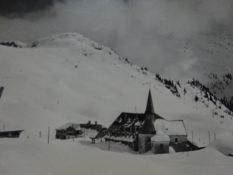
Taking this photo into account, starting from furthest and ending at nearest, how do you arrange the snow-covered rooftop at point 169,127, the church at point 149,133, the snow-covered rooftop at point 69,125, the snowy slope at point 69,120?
the snow-covered rooftop at point 69,125
the snow-covered rooftop at point 169,127
the church at point 149,133
the snowy slope at point 69,120

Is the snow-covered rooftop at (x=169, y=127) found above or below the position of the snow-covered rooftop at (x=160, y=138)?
above

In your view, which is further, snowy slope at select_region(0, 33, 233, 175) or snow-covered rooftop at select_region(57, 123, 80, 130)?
snow-covered rooftop at select_region(57, 123, 80, 130)

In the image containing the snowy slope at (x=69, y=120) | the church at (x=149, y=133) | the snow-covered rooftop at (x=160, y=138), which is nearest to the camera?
the snowy slope at (x=69, y=120)

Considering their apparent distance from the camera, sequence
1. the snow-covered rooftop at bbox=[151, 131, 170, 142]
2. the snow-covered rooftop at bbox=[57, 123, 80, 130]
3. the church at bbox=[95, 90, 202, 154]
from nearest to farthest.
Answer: the snow-covered rooftop at bbox=[151, 131, 170, 142] → the church at bbox=[95, 90, 202, 154] → the snow-covered rooftop at bbox=[57, 123, 80, 130]

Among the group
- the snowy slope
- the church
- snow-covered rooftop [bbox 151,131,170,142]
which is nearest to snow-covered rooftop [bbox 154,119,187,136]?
the church

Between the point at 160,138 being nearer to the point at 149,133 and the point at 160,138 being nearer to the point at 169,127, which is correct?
the point at 149,133

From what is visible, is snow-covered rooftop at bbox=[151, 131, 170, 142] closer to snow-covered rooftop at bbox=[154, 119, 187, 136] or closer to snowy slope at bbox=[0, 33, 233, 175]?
snow-covered rooftop at bbox=[154, 119, 187, 136]

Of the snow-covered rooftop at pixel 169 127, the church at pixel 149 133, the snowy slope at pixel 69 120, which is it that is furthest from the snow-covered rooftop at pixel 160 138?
the snowy slope at pixel 69 120

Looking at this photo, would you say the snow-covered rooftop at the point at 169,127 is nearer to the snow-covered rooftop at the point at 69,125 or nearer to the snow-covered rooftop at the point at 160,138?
the snow-covered rooftop at the point at 160,138

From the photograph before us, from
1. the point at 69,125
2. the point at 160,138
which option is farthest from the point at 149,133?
the point at 69,125
